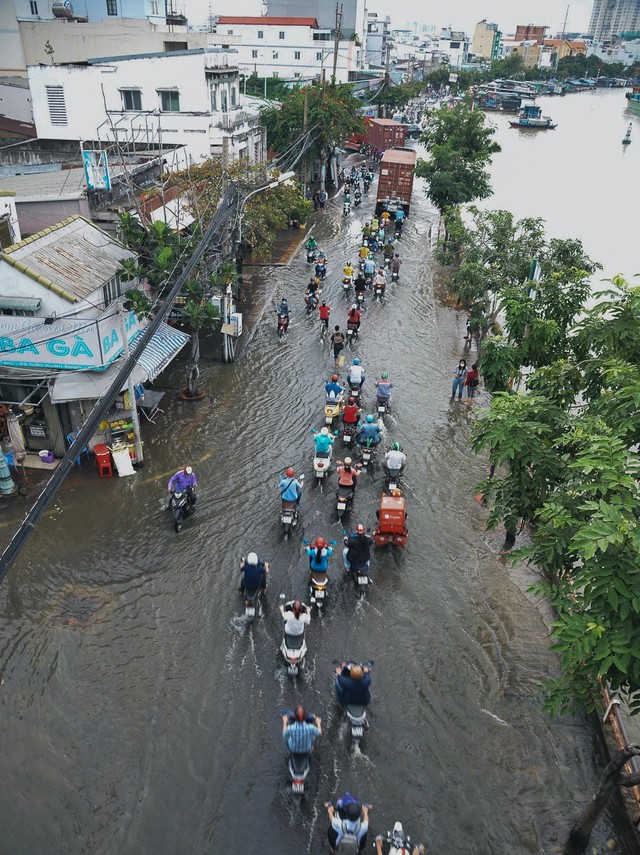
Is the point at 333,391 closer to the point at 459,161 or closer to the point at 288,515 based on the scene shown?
the point at 288,515

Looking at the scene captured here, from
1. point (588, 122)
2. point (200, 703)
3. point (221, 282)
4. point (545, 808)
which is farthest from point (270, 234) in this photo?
point (588, 122)

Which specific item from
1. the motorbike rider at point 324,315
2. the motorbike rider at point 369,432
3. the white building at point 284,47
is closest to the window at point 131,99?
the motorbike rider at point 324,315

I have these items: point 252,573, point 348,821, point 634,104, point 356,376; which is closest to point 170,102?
point 356,376

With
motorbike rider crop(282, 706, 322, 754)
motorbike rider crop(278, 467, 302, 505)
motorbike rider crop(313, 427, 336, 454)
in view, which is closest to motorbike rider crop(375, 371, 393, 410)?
motorbike rider crop(313, 427, 336, 454)

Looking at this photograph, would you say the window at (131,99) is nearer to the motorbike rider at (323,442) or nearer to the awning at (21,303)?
the awning at (21,303)

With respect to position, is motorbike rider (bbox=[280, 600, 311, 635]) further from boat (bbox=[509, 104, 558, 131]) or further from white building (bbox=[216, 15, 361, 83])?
boat (bbox=[509, 104, 558, 131])

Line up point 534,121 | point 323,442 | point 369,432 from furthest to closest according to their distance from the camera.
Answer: point 534,121 < point 369,432 < point 323,442

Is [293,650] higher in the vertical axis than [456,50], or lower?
lower
